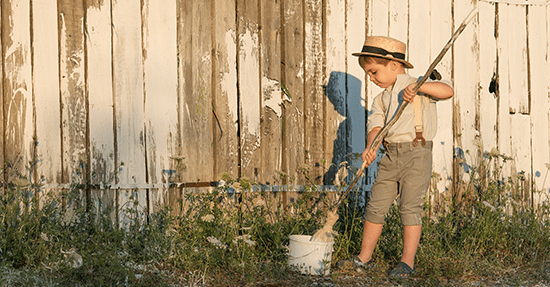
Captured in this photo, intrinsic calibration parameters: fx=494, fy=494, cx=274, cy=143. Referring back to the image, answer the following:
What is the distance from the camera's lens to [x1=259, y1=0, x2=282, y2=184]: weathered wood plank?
416cm

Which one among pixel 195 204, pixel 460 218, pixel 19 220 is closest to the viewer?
pixel 19 220

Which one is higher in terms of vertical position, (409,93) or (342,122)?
(409,93)

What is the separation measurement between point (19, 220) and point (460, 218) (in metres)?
3.71

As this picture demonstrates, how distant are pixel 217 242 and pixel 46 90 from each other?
1686 millimetres

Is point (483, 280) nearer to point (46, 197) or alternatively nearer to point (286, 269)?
point (286, 269)

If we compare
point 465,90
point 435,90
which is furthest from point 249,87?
point 465,90

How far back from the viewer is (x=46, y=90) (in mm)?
3561

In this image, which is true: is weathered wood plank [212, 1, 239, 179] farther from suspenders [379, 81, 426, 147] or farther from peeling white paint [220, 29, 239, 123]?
suspenders [379, 81, 426, 147]

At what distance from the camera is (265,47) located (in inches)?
164

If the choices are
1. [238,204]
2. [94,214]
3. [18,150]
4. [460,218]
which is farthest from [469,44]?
[18,150]

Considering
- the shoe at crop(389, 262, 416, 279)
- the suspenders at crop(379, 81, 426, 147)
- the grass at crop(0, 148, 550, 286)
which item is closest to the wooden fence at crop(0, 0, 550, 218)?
the grass at crop(0, 148, 550, 286)

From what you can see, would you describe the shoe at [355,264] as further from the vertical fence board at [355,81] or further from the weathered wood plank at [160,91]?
the weathered wood plank at [160,91]

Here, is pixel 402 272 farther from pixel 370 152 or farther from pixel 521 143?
pixel 521 143

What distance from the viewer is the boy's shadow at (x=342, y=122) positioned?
438 centimetres
